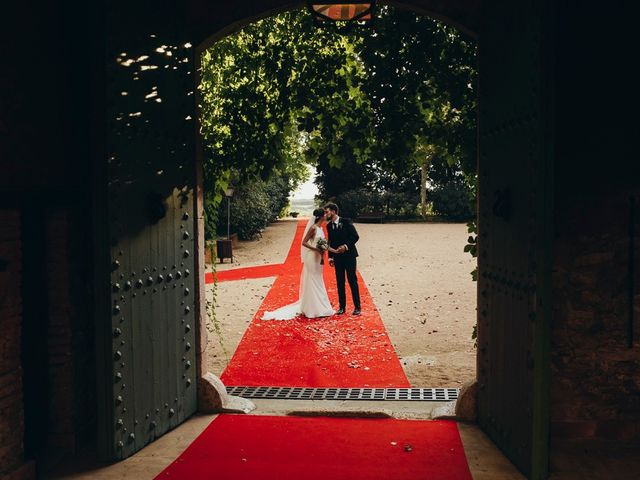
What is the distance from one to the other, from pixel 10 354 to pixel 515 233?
11.8ft

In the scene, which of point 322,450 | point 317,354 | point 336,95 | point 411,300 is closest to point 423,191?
point 411,300

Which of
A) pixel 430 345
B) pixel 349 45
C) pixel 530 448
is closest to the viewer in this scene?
pixel 530 448

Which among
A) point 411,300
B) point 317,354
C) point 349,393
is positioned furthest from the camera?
point 411,300

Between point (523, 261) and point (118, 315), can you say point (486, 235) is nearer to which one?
point (523, 261)

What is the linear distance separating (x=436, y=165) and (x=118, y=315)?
3546 cm

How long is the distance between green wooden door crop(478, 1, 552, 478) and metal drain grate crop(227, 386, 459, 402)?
0.94m

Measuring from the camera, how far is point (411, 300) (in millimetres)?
13352

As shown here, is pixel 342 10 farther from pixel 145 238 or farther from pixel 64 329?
pixel 64 329

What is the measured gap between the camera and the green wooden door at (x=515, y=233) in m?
4.19

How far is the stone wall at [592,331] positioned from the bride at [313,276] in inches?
248

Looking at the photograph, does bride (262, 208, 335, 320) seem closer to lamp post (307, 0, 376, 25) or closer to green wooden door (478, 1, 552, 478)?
green wooden door (478, 1, 552, 478)

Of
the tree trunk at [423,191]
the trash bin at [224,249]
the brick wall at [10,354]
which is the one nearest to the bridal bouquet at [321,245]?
the brick wall at [10,354]

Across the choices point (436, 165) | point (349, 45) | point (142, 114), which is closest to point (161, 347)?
point (142, 114)

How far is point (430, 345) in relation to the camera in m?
9.34
